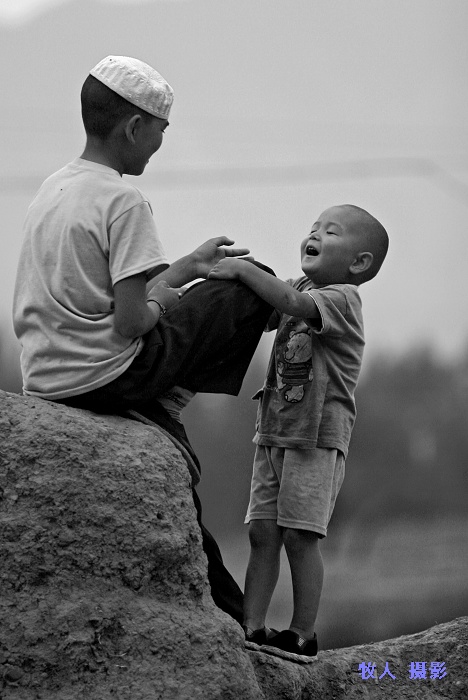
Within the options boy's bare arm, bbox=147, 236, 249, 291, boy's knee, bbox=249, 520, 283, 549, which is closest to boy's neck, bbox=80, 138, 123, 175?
boy's bare arm, bbox=147, 236, 249, 291

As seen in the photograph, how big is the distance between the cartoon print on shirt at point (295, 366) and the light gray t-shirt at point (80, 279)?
1.46ft

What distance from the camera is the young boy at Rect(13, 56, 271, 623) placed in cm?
198

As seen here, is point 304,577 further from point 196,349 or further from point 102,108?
point 102,108

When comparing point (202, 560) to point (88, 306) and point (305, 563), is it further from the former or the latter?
point (88, 306)

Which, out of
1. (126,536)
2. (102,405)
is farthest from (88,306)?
(126,536)

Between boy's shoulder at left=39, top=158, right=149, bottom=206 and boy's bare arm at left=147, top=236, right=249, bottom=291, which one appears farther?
boy's bare arm at left=147, top=236, right=249, bottom=291

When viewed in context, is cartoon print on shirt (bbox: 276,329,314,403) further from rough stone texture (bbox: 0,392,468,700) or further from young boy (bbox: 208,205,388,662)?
rough stone texture (bbox: 0,392,468,700)

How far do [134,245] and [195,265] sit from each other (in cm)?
27

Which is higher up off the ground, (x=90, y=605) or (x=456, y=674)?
(x=90, y=605)

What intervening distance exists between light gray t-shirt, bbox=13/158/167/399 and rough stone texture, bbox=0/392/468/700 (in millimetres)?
107

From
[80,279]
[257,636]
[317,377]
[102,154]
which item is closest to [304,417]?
[317,377]

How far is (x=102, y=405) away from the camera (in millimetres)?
1995

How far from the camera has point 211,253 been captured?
2244 mm

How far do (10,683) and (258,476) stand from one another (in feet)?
2.75
